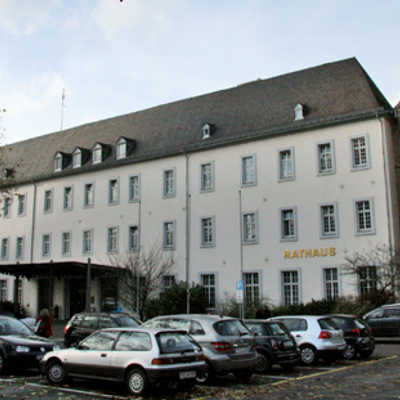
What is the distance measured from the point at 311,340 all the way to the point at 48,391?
7612 mm

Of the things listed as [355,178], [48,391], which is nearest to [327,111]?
[355,178]

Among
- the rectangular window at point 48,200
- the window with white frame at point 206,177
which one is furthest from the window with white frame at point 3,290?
the window with white frame at point 206,177

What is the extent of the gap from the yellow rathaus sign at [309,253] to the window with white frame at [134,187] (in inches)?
489

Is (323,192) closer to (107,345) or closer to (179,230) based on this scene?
(179,230)

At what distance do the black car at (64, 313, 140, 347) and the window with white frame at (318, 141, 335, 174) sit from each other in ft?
53.7

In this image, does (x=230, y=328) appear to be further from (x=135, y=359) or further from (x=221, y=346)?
(x=135, y=359)

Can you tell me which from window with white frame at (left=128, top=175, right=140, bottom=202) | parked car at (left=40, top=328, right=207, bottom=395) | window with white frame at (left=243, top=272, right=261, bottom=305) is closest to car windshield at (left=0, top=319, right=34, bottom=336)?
parked car at (left=40, top=328, right=207, bottom=395)

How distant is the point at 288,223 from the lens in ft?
106

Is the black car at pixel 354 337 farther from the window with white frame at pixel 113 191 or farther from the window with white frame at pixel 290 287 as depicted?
the window with white frame at pixel 113 191

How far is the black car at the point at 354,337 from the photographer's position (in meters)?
16.7

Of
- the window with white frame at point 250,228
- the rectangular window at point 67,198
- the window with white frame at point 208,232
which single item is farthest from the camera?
the rectangular window at point 67,198

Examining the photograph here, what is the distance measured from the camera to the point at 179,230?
36.4 m

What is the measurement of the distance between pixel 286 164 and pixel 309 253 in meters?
5.54

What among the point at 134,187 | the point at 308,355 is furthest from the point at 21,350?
the point at 134,187
